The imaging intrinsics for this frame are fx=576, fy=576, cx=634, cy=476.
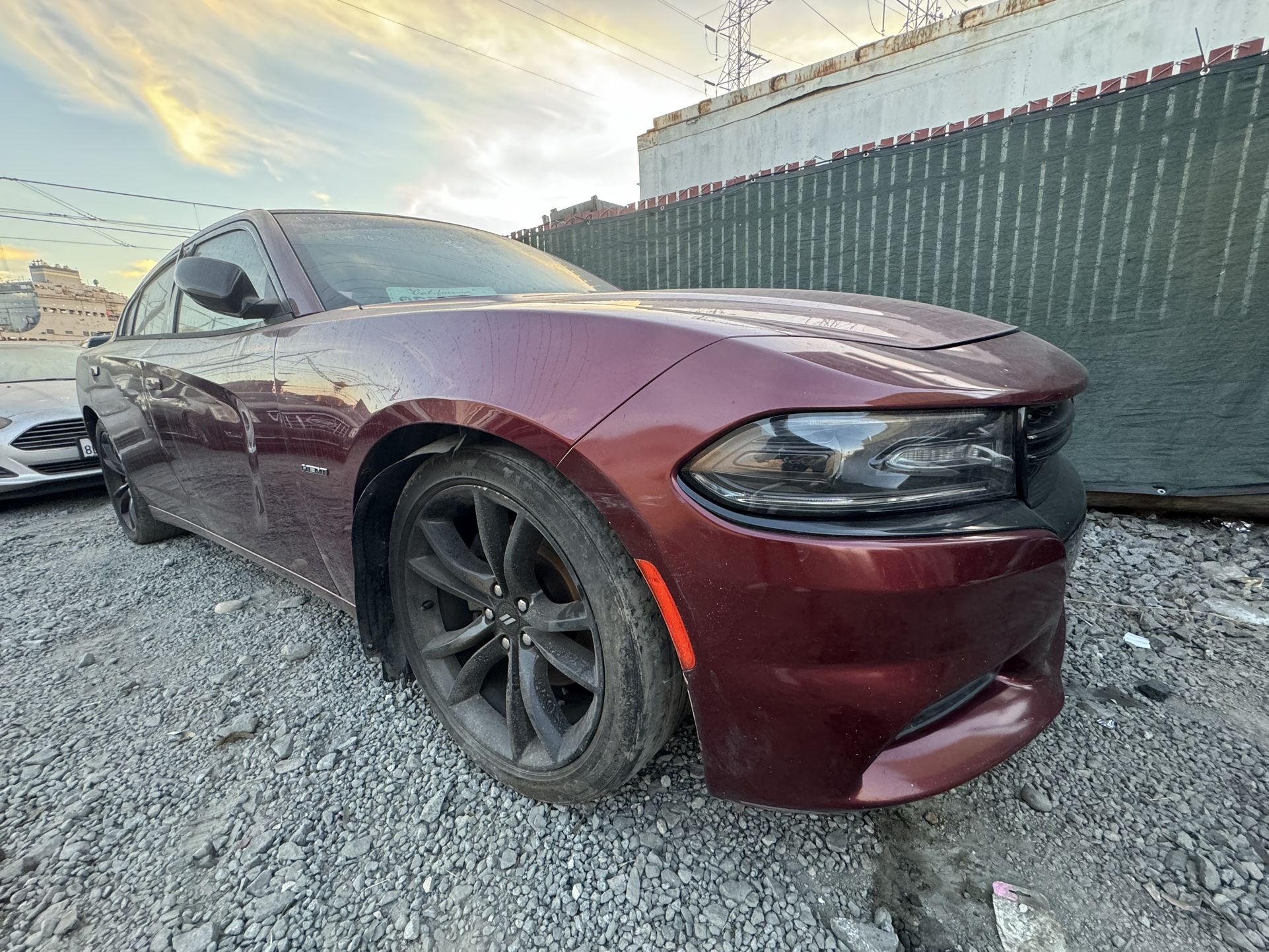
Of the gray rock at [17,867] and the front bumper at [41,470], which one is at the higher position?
the front bumper at [41,470]

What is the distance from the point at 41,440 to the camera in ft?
15.0

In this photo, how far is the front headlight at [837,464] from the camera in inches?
38.1

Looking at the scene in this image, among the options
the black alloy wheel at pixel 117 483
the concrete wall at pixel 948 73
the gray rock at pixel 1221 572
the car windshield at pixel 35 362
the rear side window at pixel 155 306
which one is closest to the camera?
the gray rock at pixel 1221 572

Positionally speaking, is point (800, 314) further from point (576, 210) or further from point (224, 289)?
point (576, 210)

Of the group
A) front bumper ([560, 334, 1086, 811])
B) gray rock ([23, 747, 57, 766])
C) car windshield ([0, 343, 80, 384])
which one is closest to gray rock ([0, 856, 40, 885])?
gray rock ([23, 747, 57, 766])

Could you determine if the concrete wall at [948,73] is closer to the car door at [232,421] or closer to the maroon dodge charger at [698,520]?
the maroon dodge charger at [698,520]

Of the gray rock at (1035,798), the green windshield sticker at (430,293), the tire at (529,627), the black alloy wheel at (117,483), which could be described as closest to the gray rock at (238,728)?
the tire at (529,627)

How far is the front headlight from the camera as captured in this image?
0.97 meters

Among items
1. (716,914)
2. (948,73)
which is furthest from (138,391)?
(948,73)

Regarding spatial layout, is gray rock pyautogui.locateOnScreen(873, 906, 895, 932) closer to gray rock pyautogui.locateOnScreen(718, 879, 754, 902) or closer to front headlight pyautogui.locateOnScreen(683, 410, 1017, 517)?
gray rock pyautogui.locateOnScreen(718, 879, 754, 902)

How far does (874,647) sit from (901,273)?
12.1 ft

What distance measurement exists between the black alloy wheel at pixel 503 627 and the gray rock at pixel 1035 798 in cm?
111

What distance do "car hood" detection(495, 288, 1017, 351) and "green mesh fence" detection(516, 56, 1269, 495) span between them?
8.25ft

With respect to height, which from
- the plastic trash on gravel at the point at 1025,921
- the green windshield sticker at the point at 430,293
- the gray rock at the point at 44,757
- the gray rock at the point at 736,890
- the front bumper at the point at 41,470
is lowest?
the plastic trash on gravel at the point at 1025,921
